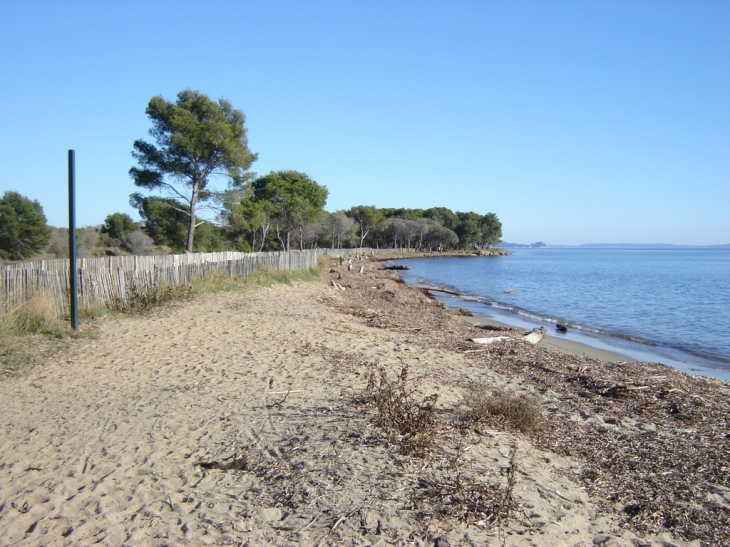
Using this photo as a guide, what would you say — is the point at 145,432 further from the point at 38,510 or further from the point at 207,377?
the point at 207,377

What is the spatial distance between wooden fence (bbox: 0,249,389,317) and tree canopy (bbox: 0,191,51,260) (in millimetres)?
19756

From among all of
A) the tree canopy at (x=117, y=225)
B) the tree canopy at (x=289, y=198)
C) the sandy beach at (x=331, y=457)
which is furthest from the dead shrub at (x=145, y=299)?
the tree canopy at (x=117, y=225)

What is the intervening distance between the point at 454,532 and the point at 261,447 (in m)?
2.16

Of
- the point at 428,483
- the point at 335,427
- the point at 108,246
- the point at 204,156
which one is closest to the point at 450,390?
the point at 335,427

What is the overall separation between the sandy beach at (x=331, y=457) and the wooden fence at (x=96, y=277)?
2.39 m

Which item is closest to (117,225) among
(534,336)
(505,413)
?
(534,336)

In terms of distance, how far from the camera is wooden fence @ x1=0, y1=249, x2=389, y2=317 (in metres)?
10.9

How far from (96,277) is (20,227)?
2554 centimetres

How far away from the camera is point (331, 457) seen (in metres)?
5.13

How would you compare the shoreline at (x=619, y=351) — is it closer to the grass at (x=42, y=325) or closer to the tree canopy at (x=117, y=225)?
the grass at (x=42, y=325)

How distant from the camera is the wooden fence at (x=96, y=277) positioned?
10859mm

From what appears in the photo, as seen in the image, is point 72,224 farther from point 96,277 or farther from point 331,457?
point 331,457

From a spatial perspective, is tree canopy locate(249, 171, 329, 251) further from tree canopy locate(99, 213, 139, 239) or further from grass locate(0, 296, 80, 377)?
grass locate(0, 296, 80, 377)

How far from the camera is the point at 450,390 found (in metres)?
7.92
